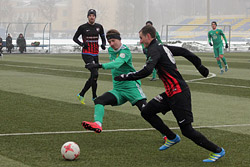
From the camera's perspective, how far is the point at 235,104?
11.6 meters

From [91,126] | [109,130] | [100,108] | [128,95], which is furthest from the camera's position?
[109,130]

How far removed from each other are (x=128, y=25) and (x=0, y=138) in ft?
394

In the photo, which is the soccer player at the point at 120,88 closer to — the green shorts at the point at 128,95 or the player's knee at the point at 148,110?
the green shorts at the point at 128,95

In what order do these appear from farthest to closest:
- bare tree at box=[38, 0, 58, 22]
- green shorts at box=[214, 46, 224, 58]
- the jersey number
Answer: bare tree at box=[38, 0, 58, 22] → green shorts at box=[214, 46, 224, 58] → the jersey number

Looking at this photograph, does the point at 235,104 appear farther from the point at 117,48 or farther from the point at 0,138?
the point at 0,138

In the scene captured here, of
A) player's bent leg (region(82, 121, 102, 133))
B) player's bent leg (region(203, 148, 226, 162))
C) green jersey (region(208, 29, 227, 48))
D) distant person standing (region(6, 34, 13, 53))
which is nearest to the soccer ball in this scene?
player's bent leg (region(82, 121, 102, 133))

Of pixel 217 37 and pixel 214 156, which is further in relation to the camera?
pixel 217 37

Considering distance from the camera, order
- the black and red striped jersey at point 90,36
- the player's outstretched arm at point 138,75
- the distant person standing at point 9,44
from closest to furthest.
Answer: the player's outstretched arm at point 138,75 < the black and red striped jersey at point 90,36 < the distant person standing at point 9,44

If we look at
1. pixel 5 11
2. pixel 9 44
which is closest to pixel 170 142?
pixel 9 44

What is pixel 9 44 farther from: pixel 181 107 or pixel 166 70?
pixel 181 107

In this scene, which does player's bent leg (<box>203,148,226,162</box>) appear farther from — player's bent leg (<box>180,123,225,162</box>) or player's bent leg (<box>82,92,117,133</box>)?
player's bent leg (<box>82,92,117,133</box>)

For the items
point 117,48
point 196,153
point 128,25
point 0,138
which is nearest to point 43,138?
point 0,138

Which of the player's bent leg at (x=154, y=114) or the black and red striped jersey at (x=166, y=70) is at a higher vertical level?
the black and red striped jersey at (x=166, y=70)

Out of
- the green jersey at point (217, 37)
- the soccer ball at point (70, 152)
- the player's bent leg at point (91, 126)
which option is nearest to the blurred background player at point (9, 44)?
the green jersey at point (217, 37)
